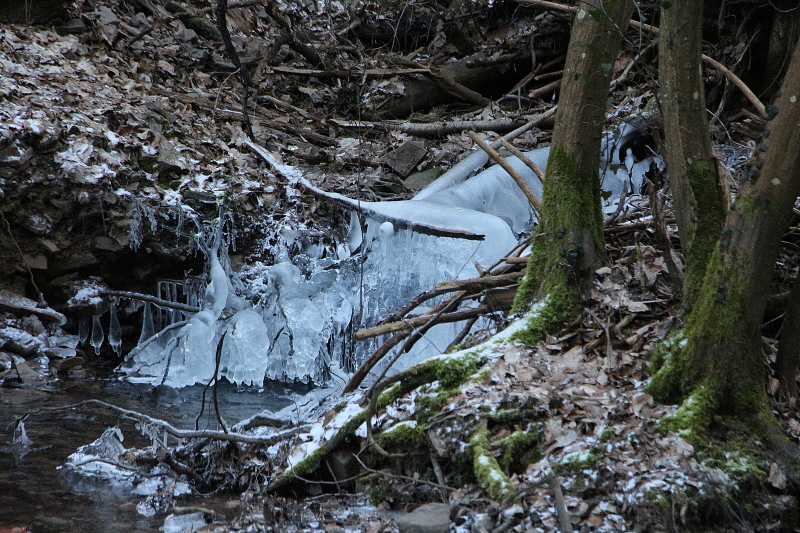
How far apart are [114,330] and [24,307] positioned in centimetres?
85

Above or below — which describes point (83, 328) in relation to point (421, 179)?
below

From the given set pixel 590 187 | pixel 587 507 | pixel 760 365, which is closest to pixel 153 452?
pixel 587 507

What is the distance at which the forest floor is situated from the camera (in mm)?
2709

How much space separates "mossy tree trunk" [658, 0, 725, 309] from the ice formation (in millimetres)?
2875

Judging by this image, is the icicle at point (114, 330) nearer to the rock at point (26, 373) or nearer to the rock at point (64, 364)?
the rock at point (64, 364)

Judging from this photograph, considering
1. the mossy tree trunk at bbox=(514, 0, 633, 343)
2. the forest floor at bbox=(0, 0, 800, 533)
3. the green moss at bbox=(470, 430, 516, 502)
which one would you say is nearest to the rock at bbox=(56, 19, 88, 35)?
the forest floor at bbox=(0, 0, 800, 533)

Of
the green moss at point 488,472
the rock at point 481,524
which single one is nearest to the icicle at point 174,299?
the green moss at point 488,472

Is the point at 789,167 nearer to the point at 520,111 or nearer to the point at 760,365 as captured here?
the point at 760,365

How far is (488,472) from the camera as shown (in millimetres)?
2787

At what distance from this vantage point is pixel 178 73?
8.74 m

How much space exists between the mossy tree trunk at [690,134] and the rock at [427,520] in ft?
4.81

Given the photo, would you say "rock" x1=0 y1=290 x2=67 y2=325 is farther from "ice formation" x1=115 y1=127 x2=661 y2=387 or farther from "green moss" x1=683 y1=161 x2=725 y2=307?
"green moss" x1=683 y1=161 x2=725 y2=307

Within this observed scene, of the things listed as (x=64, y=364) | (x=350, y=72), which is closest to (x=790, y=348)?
(x=64, y=364)

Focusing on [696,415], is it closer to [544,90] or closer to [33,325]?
[33,325]
